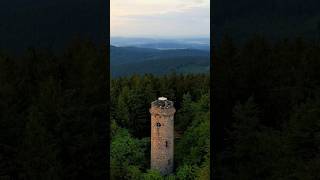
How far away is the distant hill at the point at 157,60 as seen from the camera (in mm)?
33406

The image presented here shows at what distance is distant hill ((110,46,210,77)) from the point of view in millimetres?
33406

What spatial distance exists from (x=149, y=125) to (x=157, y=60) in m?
15.6

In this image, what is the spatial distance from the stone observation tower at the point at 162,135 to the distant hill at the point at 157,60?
12488 mm

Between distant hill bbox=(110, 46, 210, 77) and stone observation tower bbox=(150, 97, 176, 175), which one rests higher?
distant hill bbox=(110, 46, 210, 77)
